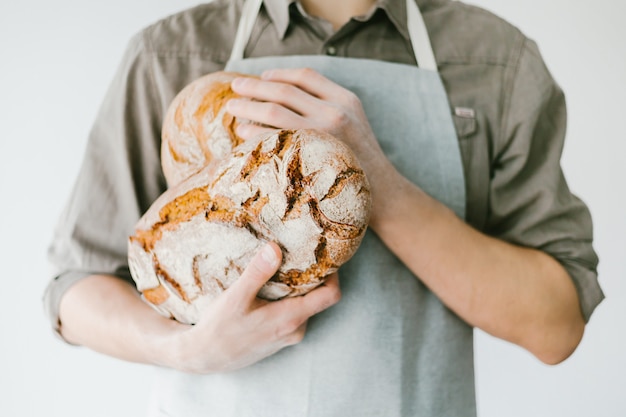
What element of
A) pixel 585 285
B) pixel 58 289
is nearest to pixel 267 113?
pixel 58 289

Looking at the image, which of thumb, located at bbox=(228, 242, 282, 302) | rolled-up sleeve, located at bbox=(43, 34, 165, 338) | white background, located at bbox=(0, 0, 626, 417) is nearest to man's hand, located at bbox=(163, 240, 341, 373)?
thumb, located at bbox=(228, 242, 282, 302)

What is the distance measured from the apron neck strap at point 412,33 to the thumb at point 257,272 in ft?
1.48

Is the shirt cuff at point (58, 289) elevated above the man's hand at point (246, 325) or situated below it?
below

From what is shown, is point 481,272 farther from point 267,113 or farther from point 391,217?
point 267,113

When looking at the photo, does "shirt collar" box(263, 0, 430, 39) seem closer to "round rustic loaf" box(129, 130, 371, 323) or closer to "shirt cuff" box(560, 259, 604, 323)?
"round rustic loaf" box(129, 130, 371, 323)

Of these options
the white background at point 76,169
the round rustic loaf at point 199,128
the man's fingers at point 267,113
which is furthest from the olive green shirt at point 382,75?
the white background at point 76,169

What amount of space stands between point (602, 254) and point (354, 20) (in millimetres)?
1326

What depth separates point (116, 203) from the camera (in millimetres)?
1055

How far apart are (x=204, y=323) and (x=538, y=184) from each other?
619mm

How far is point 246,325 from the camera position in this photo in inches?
31.8

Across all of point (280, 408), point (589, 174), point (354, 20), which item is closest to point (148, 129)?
point (354, 20)

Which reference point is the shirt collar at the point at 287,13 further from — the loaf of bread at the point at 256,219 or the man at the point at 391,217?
the loaf of bread at the point at 256,219

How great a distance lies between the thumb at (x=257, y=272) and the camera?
723 mm

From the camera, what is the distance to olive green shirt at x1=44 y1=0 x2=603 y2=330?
1046mm
